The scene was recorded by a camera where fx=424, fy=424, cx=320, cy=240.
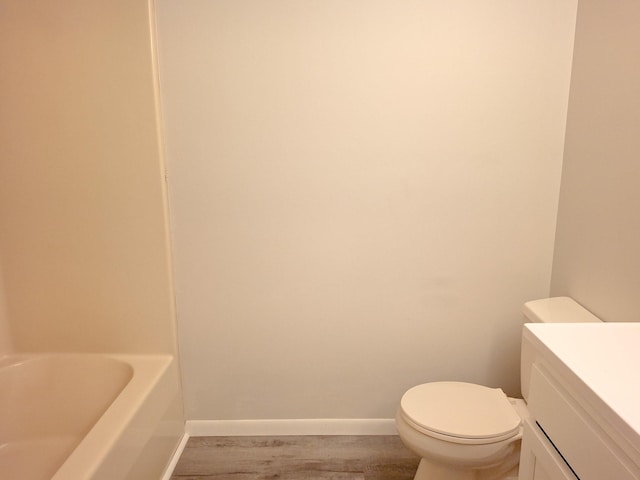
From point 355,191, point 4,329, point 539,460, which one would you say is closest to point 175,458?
point 4,329

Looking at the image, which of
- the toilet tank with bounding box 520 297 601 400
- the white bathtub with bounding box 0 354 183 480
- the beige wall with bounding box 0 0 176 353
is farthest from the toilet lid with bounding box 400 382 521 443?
the beige wall with bounding box 0 0 176 353

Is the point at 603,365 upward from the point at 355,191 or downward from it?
downward

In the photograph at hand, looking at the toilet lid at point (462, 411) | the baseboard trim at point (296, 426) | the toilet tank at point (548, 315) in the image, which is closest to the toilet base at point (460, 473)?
the toilet lid at point (462, 411)

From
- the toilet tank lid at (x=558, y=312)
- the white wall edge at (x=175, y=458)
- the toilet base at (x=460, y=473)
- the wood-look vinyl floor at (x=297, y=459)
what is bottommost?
the wood-look vinyl floor at (x=297, y=459)

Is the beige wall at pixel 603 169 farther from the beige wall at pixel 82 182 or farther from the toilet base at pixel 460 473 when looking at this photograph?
the beige wall at pixel 82 182

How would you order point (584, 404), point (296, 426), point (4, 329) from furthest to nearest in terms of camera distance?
point (296, 426) → point (4, 329) → point (584, 404)

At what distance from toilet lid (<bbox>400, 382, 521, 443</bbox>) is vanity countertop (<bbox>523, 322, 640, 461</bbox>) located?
57cm

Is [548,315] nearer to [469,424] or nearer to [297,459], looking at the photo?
[469,424]

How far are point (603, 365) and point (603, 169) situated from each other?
96cm

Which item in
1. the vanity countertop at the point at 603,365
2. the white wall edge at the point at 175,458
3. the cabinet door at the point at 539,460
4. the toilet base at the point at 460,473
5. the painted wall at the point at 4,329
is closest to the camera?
the vanity countertop at the point at 603,365

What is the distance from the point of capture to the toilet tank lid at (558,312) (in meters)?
1.58

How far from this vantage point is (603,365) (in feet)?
2.92

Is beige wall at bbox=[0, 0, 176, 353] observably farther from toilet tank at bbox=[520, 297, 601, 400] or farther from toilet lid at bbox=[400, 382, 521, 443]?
toilet tank at bbox=[520, 297, 601, 400]

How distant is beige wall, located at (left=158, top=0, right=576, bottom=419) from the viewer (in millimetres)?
1738
